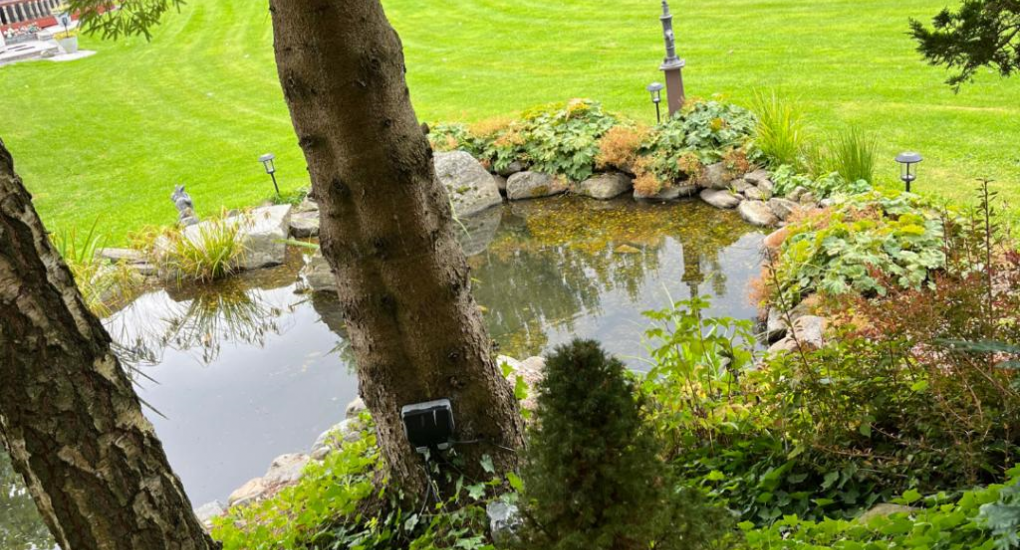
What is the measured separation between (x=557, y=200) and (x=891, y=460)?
6.13 meters

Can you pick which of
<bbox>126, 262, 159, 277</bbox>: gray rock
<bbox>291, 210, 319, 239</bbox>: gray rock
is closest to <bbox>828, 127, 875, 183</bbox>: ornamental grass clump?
<bbox>291, 210, 319, 239</bbox>: gray rock

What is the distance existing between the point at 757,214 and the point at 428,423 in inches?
192

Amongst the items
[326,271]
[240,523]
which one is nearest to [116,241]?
[326,271]

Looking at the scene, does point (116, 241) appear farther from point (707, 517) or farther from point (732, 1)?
point (732, 1)

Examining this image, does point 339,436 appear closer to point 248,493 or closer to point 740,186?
point 248,493

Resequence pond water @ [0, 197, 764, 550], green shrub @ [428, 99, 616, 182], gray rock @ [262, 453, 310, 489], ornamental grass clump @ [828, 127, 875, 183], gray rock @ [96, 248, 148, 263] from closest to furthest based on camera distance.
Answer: gray rock @ [262, 453, 310, 489]
pond water @ [0, 197, 764, 550]
ornamental grass clump @ [828, 127, 875, 183]
gray rock @ [96, 248, 148, 263]
green shrub @ [428, 99, 616, 182]

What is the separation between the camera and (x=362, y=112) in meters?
2.71

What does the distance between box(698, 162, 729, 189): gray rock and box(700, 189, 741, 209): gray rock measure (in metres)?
0.06

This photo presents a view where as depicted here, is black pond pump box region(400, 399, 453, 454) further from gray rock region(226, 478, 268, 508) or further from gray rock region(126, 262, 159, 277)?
gray rock region(126, 262, 159, 277)

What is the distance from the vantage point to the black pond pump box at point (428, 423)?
9.36 ft

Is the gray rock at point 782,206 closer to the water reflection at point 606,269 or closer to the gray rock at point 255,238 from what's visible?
the water reflection at point 606,269

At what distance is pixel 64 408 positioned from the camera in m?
1.93

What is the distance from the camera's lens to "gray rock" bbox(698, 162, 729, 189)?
7672mm

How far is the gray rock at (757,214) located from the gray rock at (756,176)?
0.89 ft
